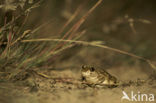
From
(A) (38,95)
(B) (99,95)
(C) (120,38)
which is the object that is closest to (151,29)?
(C) (120,38)

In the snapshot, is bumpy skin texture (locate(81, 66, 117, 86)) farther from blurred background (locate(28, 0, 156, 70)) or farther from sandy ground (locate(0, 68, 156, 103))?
blurred background (locate(28, 0, 156, 70))

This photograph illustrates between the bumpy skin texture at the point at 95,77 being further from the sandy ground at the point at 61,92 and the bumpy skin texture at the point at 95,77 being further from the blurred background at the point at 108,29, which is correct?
the blurred background at the point at 108,29

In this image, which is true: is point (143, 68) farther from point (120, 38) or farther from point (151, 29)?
point (151, 29)

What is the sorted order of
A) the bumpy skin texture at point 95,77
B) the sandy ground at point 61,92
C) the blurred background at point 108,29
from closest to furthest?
the sandy ground at point 61,92
the bumpy skin texture at point 95,77
the blurred background at point 108,29

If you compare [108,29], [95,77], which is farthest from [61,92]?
[108,29]

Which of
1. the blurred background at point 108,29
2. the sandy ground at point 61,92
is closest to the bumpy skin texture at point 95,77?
the sandy ground at point 61,92

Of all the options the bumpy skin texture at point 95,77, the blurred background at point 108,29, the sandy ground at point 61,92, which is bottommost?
the sandy ground at point 61,92
